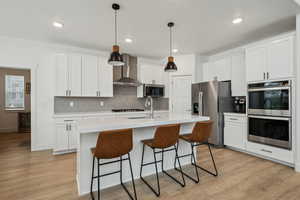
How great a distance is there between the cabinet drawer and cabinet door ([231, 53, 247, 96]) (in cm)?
128

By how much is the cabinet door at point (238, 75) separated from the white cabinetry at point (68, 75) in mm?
4096

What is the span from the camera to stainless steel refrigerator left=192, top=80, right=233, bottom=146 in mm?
3963

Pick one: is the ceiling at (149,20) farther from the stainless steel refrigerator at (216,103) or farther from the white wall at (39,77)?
the stainless steel refrigerator at (216,103)

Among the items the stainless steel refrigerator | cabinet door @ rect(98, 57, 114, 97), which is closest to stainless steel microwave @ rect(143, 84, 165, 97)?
Answer: cabinet door @ rect(98, 57, 114, 97)

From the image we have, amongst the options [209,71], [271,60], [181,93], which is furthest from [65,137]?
[271,60]

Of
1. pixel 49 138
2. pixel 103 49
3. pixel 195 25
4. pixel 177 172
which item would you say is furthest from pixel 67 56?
pixel 177 172

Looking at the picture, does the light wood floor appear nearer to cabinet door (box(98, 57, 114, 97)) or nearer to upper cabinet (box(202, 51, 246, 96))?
upper cabinet (box(202, 51, 246, 96))

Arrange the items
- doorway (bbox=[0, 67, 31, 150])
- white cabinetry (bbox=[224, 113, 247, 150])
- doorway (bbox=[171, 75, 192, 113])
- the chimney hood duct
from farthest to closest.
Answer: doorway (bbox=[0, 67, 31, 150])
doorway (bbox=[171, 75, 192, 113])
the chimney hood duct
white cabinetry (bbox=[224, 113, 247, 150])

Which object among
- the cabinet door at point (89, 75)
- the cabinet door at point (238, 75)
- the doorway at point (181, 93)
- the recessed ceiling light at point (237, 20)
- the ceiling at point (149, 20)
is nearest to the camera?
the ceiling at point (149, 20)

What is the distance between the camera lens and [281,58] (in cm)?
284

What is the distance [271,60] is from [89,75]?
4222 mm

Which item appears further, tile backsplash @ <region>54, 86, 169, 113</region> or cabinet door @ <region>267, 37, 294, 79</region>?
tile backsplash @ <region>54, 86, 169, 113</region>

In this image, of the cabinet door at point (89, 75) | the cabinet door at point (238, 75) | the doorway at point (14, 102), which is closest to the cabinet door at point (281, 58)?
the cabinet door at point (238, 75)

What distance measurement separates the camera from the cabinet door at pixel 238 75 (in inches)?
148
